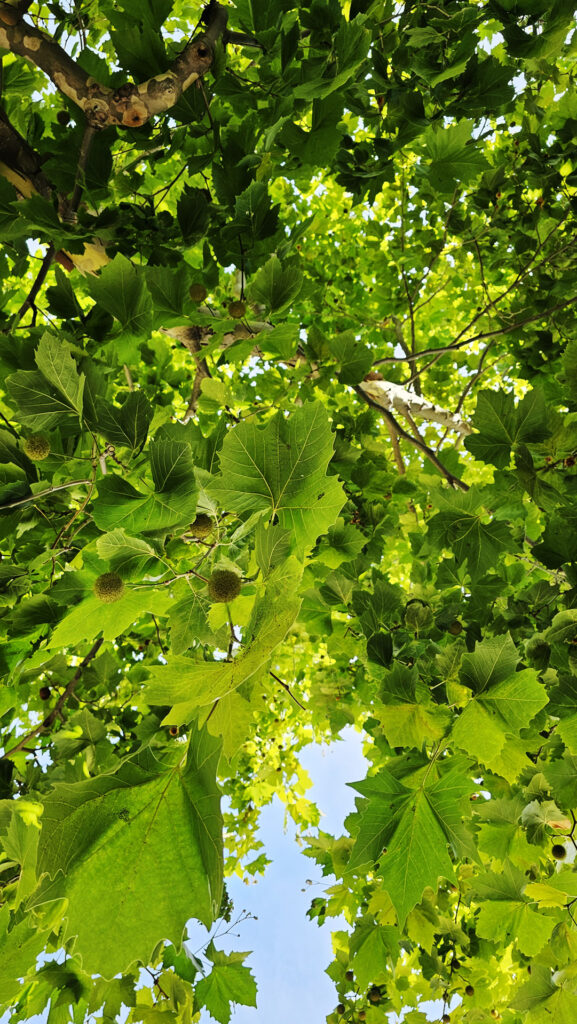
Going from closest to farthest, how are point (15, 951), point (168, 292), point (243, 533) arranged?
point (15, 951), point (243, 533), point (168, 292)

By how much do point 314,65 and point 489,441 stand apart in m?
1.08

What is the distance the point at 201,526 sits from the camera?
1.29 metres

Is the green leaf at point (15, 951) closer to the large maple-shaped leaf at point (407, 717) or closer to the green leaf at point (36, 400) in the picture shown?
the large maple-shaped leaf at point (407, 717)

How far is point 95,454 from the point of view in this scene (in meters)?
1.24

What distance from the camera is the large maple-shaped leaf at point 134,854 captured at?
0.90 metres

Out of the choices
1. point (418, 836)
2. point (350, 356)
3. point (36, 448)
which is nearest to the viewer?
point (418, 836)

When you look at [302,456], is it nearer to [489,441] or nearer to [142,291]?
[142,291]

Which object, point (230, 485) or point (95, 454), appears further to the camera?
point (95, 454)

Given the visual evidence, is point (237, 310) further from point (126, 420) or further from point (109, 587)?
point (109, 587)

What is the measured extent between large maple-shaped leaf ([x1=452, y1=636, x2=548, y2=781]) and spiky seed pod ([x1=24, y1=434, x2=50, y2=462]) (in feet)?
3.46

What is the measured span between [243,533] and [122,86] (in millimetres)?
1230

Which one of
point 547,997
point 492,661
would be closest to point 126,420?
point 492,661

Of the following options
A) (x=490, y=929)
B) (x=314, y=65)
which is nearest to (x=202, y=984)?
(x=490, y=929)

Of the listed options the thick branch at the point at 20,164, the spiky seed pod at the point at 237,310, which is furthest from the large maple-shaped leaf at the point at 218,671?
the thick branch at the point at 20,164
